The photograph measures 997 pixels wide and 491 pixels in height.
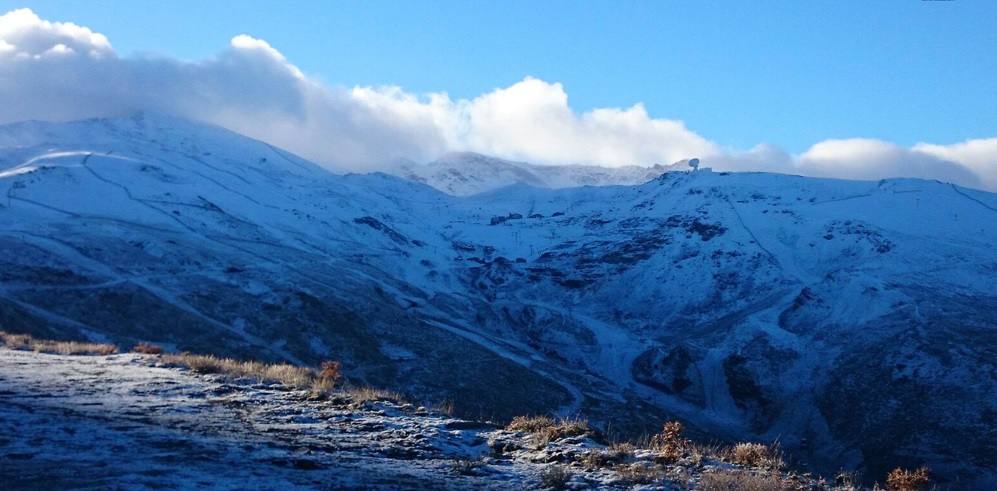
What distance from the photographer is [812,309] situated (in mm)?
99938

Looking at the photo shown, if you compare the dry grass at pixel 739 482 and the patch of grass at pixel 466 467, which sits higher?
the dry grass at pixel 739 482

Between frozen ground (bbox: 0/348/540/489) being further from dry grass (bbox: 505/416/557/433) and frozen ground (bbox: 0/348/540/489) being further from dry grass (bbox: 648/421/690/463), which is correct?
dry grass (bbox: 648/421/690/463)

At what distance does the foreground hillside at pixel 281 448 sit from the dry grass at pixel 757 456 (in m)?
0.13

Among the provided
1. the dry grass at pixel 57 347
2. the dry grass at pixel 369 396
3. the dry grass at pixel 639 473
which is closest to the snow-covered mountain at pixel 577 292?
the dry grass at pixel 369 396

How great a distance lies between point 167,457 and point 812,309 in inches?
3891

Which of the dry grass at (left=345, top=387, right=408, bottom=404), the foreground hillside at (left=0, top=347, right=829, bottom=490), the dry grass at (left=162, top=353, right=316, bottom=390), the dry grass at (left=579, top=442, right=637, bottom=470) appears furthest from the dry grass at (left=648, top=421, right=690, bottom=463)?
the dry grass at (left=162, top=353, right=316, bottom=390)

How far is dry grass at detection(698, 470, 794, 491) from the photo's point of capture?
31.6 feet

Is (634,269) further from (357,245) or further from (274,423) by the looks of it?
(274,423)

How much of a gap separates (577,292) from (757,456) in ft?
370

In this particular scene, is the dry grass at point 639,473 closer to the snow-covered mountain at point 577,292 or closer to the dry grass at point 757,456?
the dry grass at point 757,456

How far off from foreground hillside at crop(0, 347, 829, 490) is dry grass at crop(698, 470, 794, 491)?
38mm

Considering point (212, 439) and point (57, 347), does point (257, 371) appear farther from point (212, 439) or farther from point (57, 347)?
point (57, 347)

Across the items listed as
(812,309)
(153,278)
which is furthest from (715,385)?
(153,278)

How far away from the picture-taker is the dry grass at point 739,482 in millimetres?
9625
